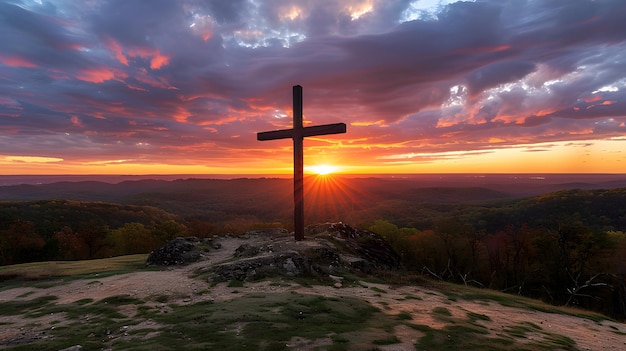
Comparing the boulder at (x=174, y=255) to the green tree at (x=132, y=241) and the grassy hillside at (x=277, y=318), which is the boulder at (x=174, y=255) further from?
the green tree at (x=132, y=241)

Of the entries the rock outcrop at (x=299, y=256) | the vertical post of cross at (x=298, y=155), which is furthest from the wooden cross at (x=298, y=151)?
the rock outcrop at (x=299, y=256)

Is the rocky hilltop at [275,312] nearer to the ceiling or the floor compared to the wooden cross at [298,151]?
nearer to the floor

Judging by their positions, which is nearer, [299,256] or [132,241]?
[299,256]

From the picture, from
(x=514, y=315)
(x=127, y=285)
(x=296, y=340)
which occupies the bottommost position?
(x=514, y=315)

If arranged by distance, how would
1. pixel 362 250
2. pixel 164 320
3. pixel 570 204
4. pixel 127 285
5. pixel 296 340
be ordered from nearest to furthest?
pixel 296 340 < pixel 164 320 < pixel 127 285 < pixel 362 250 < pixel 570 204

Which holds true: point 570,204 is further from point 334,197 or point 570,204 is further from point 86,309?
point 86,309

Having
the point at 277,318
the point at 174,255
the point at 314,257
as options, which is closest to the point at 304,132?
the point at 314,257

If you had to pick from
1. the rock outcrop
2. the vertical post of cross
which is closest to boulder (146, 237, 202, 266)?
the rock outcrop

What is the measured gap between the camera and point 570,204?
101312mm

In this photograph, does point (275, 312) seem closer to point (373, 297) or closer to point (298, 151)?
point (373, 297)

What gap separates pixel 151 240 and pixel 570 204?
12548 centimetres

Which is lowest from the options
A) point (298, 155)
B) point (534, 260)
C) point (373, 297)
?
point (534, 260)

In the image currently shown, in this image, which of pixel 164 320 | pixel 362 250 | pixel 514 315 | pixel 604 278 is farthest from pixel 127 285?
pixel 604 278

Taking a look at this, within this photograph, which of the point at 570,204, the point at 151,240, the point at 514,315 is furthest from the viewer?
the point at 570,204
